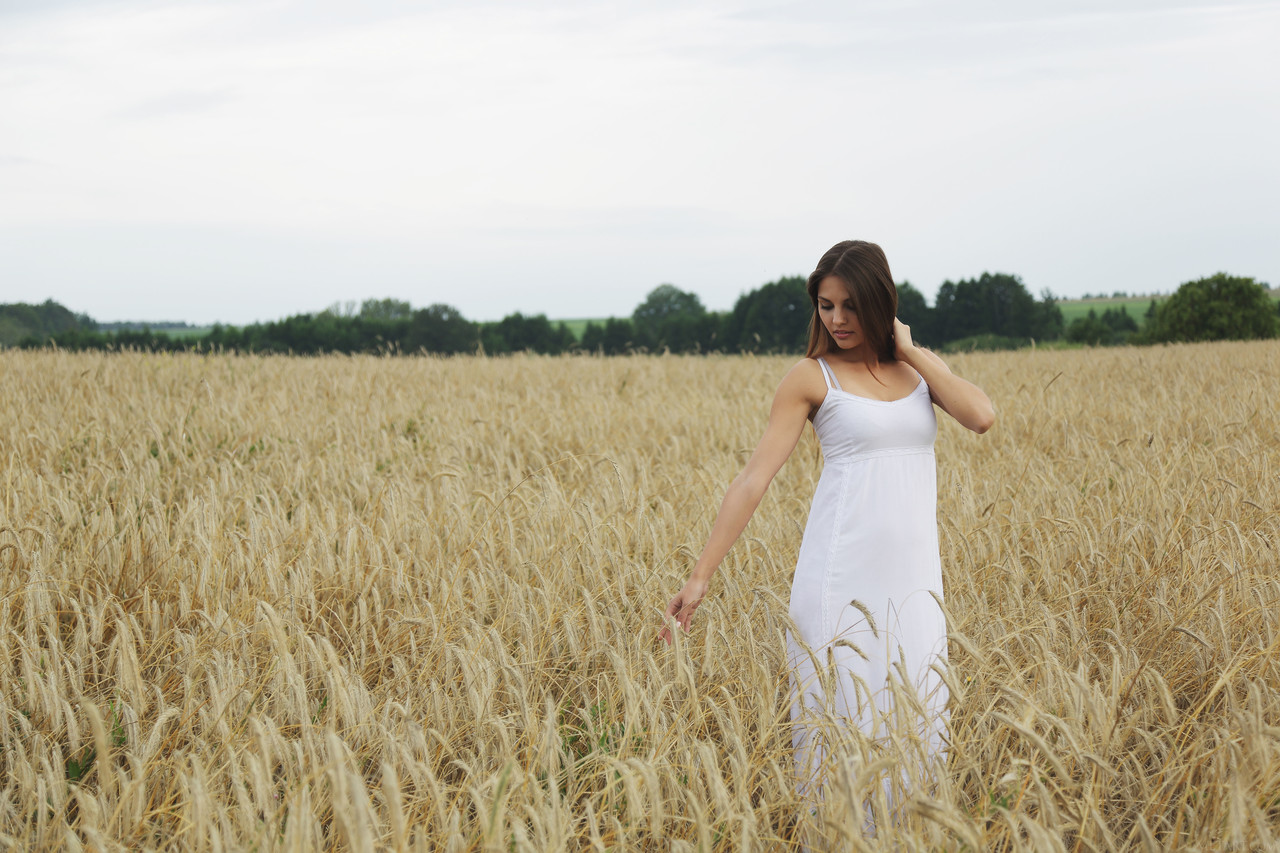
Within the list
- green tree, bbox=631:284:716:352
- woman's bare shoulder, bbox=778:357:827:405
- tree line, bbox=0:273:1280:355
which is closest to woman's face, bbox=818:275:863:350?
woman's bare shoulder, bbox=778:357:827:405

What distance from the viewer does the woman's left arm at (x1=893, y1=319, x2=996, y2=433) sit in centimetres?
228

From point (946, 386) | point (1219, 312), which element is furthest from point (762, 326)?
point (946, 386)

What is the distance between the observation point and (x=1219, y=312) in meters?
38.0

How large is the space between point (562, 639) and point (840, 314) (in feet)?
4.73

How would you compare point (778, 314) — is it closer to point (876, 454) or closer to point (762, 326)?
point (762, 326)

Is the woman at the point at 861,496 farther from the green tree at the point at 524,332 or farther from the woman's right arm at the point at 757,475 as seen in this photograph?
the green tree at the point at 524,332

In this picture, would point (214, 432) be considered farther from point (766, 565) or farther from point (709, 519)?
point (766, 565)

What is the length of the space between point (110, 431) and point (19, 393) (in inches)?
72.2

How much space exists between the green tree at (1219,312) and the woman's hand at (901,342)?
41.9 metres

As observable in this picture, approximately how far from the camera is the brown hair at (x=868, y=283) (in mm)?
2227

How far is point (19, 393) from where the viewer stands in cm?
679

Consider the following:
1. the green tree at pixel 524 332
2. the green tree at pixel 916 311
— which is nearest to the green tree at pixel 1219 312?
the green tree at pixel 916 311

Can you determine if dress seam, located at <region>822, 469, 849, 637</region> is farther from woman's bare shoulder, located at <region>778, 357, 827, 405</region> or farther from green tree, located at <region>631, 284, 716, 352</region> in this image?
green tree, located at <region>631, 284, 716, 352</region>

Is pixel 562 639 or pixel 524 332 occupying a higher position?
pixel 524 332
